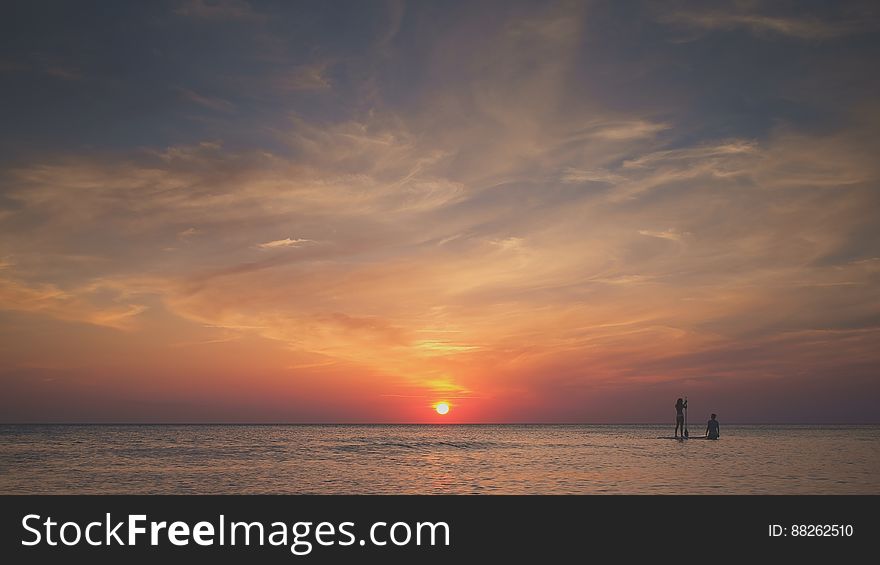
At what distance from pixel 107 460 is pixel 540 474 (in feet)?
94.3

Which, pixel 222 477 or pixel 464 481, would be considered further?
pixel 222 477
